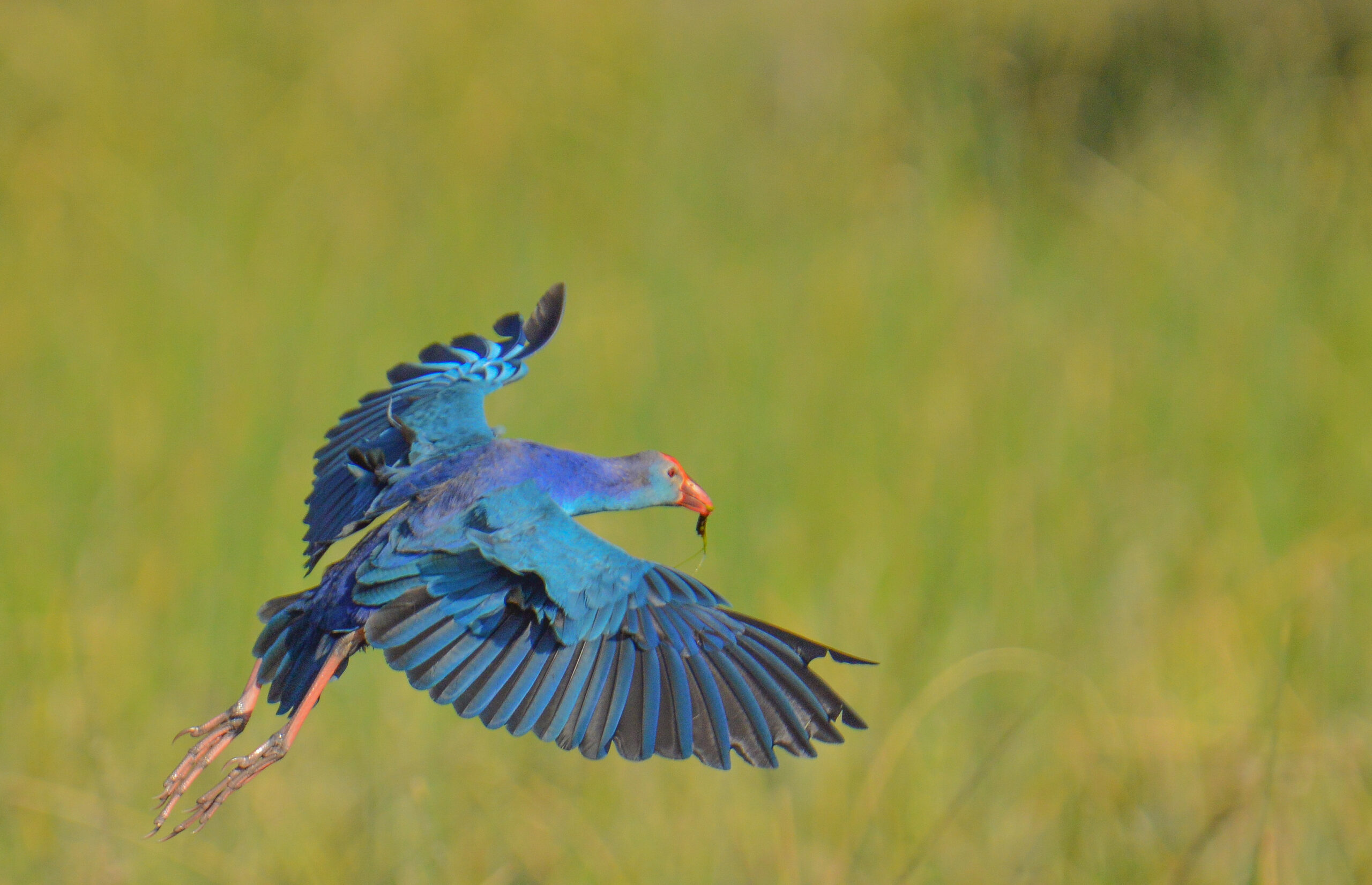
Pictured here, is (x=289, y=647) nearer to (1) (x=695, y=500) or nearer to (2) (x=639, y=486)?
(2) (x=639, y=486)

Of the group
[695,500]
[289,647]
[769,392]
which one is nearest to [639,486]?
[695,500]

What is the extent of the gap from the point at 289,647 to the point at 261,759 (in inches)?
21.2

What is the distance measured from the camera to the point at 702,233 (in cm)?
631

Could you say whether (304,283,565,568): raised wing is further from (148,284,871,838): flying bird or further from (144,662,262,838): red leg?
(144,662,262,838): red leg

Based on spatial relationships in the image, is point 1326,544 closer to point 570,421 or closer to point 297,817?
point 570,421

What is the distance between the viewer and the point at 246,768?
75.8 inches

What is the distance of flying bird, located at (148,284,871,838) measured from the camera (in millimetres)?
2059

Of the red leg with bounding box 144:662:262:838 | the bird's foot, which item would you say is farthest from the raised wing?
the bird's foot

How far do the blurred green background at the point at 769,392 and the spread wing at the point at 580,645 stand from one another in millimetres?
1168

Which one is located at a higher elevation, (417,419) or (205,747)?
(417,419)

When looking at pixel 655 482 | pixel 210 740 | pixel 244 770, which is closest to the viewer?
pixel 244 770

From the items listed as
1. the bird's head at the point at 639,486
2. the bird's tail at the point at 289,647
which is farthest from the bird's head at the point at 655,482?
the bird's tail at the point at 289,647

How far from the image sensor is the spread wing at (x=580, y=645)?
2061 millimetres

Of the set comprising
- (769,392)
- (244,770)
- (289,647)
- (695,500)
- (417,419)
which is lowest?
(244,770)
